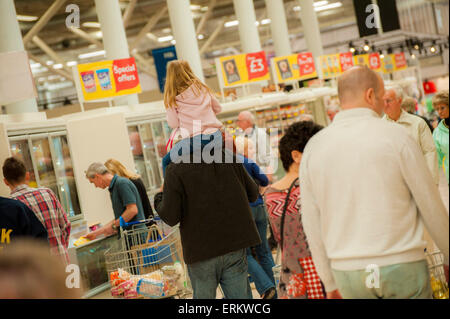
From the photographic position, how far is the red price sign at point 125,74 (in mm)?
8336

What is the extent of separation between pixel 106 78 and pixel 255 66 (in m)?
4.30

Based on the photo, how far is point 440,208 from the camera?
211 centimetres

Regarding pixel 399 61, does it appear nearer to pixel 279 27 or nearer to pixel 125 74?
pixel 279 27

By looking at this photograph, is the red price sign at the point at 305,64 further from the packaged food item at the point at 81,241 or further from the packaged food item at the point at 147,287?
the packaged food item at the point at 147,287

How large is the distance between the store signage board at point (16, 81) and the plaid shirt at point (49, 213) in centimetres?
109

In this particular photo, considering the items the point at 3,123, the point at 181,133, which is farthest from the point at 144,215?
the point at 181,133

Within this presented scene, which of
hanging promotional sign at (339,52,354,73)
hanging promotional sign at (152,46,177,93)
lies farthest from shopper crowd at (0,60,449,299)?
hanging promotional sign at (339,52,354,73)

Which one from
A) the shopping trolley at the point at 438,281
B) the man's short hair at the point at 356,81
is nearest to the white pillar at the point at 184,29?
the shopping trolley at the point at 438,281

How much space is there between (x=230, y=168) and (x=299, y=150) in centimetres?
42

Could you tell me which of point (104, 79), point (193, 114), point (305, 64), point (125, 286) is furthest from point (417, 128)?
point (305, 64)

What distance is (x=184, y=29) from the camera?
37.8 ft

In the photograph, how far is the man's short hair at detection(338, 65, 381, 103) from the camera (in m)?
2.23

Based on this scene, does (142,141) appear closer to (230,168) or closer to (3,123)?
(3,123)

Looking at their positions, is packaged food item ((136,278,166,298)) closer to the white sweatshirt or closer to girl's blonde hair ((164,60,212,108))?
girl's blonde hair ((164,60,212,108))
